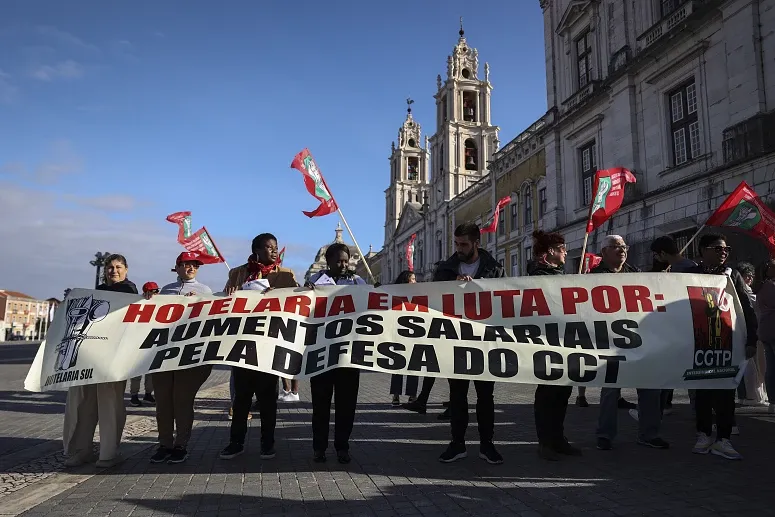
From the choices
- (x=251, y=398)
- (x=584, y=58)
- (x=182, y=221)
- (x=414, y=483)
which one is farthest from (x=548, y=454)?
(x=584, y=58)

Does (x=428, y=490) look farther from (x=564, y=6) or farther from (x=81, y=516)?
(x=564, y=6)

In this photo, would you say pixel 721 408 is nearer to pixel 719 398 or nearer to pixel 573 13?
pixel 719 398

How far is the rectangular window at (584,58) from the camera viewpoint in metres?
21.4

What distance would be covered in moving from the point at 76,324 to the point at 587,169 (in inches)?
795

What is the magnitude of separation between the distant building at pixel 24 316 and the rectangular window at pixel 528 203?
9700cm

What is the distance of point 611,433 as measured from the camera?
4953 millimetres

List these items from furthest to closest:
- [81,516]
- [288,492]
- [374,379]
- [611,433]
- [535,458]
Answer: [374,379]
[611,433]
[535,458]
[288,492]
[81,516]

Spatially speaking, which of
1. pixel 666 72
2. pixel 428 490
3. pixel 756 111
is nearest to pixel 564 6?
pixel 666 72

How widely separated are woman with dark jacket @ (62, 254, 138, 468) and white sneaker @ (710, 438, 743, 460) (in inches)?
198

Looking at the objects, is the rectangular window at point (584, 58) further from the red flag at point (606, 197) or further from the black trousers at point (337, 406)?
the black trousers at point (337, 406)

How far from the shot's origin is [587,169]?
21469 millimetres

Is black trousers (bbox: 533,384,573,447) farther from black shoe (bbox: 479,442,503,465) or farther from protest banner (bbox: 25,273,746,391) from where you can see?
black shoe (bbox: 479,442,503,465)

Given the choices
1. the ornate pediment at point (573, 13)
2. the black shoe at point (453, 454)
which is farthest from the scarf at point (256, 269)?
the ornate pediment at point (573, 13)

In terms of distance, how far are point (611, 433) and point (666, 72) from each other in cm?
1534
